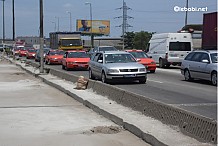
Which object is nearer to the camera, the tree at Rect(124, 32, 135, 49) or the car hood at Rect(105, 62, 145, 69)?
the car hood at Rect(105, 62, 145, 69)

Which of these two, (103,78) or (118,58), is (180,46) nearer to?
(118,58)

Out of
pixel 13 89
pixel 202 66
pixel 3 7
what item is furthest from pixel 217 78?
pixel 3 7

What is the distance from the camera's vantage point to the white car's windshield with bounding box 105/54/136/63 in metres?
18.8

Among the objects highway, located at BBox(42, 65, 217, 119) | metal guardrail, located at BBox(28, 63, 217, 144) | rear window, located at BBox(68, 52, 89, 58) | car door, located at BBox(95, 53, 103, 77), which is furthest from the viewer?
rear window, located at BBox(68, 52, 89, 58)

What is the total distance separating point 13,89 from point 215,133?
483 inches

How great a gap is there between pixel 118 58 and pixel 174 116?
1142 cm

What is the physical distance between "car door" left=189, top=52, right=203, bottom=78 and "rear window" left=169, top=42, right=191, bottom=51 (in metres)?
11.3

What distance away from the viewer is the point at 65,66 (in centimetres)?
3095

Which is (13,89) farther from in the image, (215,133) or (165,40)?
(165,40)

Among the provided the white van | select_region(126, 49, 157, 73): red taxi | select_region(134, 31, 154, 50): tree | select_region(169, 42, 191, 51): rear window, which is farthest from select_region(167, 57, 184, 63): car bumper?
select_region(134, 31, 154, 50): tree

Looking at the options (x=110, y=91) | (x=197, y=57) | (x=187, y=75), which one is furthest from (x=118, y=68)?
(x=110, y=91)

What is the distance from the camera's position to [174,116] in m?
7.72

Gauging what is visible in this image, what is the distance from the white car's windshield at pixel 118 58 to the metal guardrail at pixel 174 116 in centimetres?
669

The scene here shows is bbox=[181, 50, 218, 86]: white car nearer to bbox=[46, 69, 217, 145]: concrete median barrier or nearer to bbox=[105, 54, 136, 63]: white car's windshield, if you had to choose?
bbox=[105, 54, 136, 63]: white car's windshield
